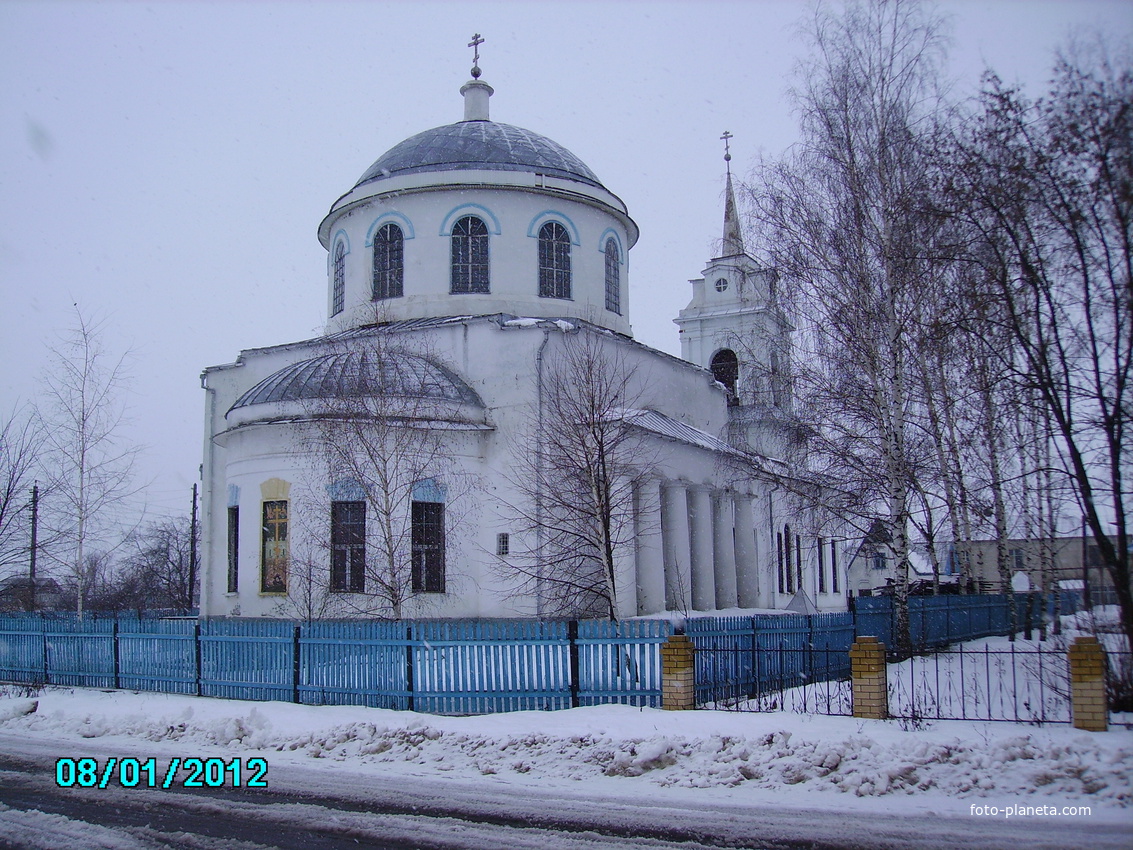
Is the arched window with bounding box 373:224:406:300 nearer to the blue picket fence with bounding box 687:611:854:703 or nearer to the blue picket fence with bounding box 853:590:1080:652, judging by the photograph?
the blue picket fence with bounding box 853:590:1080:652

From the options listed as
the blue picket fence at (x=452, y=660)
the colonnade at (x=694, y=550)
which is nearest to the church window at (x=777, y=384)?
the colonnade at (x=694, y=550)

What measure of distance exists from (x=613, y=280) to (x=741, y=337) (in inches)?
271

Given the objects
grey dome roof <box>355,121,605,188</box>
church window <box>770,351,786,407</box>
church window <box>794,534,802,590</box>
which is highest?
grey dome roof <box>355,121,605,188</box>

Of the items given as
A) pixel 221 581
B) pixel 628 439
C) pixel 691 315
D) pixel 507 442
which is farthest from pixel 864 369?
pixel 691 315

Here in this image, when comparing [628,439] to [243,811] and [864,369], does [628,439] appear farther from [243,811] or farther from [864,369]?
[243,811]

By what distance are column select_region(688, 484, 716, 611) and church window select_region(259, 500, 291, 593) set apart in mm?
9799

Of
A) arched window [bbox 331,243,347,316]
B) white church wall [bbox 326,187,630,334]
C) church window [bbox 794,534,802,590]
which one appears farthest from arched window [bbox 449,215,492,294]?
church window [bbox 794,534,802,590]

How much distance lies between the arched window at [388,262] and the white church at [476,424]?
0.06 metres

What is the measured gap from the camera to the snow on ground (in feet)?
26.3

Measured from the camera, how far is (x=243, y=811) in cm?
809

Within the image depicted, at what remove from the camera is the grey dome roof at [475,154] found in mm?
24500

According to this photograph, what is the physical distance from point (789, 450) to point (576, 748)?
29.0ft
